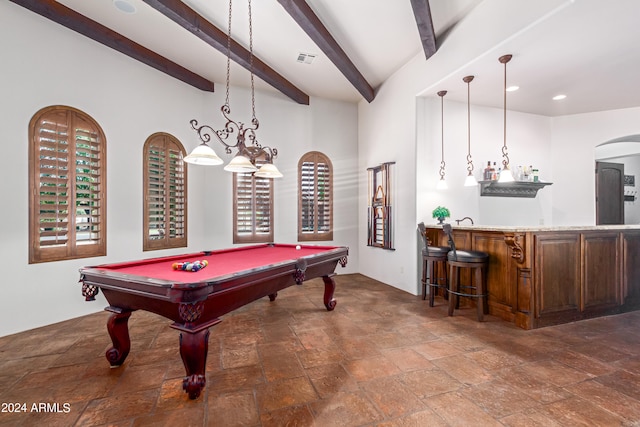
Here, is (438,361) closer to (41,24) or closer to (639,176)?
(41,24)

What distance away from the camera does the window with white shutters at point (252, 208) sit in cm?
542

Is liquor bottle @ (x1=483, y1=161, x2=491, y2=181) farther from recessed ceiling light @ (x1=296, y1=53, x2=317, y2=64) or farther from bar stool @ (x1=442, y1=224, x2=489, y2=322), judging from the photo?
recessed ceiling light @ (x1=296, y1=53, x2=317, y2=64)

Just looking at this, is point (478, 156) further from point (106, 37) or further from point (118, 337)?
point (106, 37)

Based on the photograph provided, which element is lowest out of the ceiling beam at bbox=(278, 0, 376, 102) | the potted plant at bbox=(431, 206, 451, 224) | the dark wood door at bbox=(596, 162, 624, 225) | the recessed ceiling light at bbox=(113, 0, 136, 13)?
the potted plant at bbox=(431, 206, 451, 224)

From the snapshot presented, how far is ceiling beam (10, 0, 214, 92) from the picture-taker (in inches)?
131

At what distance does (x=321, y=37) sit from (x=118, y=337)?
152 inches

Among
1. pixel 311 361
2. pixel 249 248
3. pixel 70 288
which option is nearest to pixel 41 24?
pixel 70 288

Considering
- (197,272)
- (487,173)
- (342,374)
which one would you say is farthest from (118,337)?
(487,173)

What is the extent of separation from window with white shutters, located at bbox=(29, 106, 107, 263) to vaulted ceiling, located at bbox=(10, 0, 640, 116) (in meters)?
1.25

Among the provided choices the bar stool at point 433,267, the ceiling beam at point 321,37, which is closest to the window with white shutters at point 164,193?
the ceiling beam at point 321,37

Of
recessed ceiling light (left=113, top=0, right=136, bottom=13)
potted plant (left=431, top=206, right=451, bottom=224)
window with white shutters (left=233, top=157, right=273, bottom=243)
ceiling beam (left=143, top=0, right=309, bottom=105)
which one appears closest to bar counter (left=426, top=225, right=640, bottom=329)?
potted plant (left=431, top=206, right=451, bottom=224)

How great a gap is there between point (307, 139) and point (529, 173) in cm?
402

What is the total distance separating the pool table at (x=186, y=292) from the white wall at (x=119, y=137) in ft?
5.83

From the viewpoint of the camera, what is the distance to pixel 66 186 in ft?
11.6
